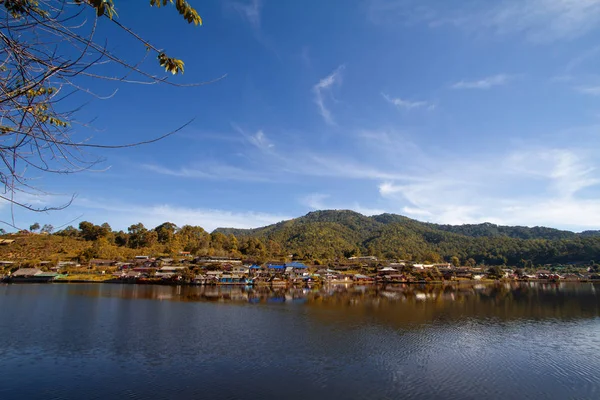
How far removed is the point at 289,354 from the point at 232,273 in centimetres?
4536

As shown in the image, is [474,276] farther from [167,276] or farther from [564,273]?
[167,276]

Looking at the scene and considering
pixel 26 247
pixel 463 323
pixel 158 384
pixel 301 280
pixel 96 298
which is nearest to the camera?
pixel 158 384

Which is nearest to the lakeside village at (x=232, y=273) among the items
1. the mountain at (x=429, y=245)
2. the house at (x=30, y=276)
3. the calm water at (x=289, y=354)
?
the house at (x=30, y=276)

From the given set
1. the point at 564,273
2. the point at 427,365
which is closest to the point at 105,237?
the point at 427,365

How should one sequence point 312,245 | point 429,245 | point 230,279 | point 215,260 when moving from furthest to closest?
point 429,245
point 312,245
point 215,260
point 230,279

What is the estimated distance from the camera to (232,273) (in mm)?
58219

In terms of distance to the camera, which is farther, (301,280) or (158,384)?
(301,280)

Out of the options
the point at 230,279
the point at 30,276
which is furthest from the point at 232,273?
the point at 30,276

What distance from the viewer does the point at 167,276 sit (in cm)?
5544

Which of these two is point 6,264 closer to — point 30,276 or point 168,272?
point 30,276

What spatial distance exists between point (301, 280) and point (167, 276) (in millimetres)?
23927

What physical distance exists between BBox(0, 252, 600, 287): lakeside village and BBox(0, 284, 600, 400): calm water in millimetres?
29534

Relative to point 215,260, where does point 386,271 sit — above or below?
below

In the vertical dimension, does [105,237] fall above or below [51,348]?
above
